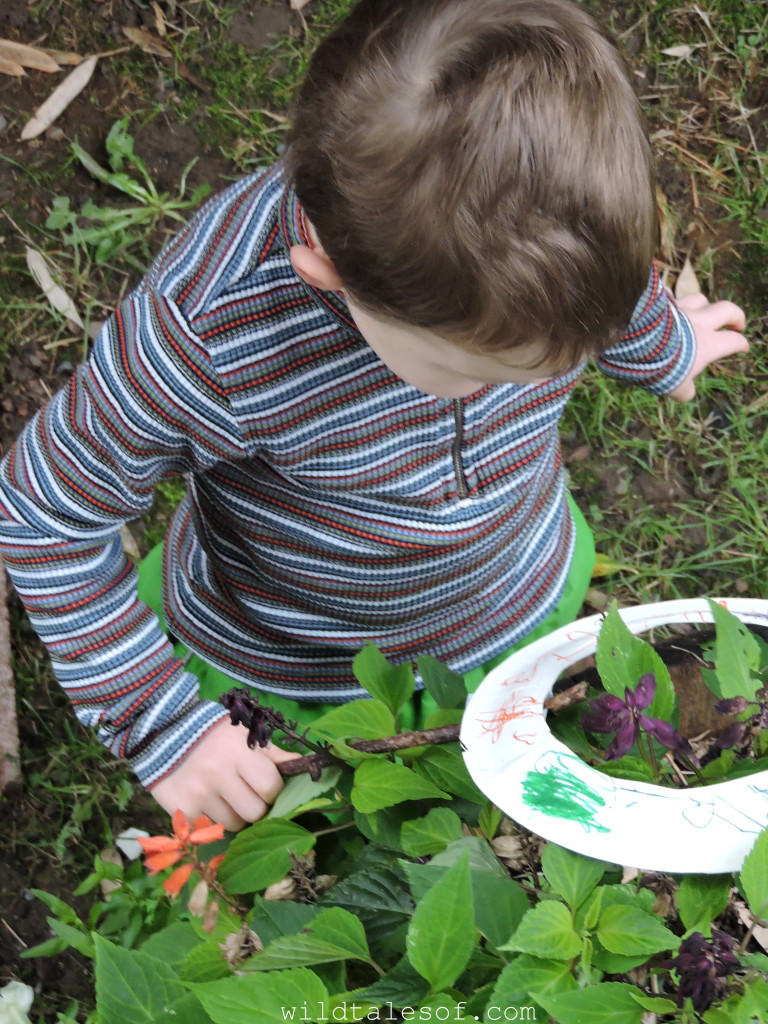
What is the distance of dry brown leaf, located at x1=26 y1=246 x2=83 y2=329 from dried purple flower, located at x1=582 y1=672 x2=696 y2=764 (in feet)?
5.83

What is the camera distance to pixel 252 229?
1.11m

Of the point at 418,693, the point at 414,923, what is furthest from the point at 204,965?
the point at 418,693

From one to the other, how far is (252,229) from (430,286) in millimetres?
374

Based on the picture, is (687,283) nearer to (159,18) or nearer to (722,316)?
(722,316)

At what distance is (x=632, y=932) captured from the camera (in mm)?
689

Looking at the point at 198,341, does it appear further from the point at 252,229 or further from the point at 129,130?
the point at 129,130

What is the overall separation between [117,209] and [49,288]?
237mm

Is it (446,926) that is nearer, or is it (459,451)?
(446,926)

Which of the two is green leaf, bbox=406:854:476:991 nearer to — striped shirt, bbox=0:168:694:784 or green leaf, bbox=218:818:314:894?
green leaf, bbox=218:818:314:894

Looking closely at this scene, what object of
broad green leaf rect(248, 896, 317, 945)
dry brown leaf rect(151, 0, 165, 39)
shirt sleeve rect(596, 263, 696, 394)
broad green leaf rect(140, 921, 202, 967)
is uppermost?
dry brown leaf rect(151, 0, 165, 39)

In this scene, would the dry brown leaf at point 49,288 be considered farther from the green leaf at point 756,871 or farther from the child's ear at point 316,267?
the green leaf at point 756,871

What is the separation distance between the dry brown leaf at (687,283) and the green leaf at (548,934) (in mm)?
1829

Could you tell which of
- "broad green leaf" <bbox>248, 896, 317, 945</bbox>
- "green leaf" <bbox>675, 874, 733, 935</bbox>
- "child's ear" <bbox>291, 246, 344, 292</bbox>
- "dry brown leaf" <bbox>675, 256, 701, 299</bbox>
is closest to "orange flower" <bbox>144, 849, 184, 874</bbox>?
"broad green leaf" <bbox>248, 896, 317, 945</bbox>

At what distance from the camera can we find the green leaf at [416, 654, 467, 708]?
95 centimetres
